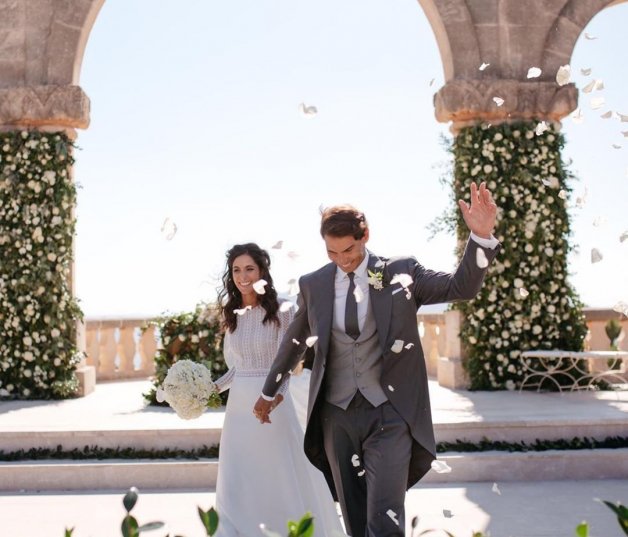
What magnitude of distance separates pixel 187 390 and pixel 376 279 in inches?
59.2

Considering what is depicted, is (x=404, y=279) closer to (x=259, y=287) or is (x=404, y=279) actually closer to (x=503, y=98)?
(x=259, y=287)

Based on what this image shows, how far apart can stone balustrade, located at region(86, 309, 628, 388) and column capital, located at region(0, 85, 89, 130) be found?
11.7 ft

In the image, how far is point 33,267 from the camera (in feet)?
33.1

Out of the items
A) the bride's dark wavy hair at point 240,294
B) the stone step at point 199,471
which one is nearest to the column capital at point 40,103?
the stone step at point 199,471

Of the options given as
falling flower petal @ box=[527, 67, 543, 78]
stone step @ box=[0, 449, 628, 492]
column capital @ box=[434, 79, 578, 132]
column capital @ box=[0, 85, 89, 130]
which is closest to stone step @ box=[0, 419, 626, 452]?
stone step @ box=[0, 449, 628, 492]

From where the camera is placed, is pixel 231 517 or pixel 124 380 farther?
pixel 124 380

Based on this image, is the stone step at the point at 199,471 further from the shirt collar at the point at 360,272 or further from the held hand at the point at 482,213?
the held hand at the point at 482,213

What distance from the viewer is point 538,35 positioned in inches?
412

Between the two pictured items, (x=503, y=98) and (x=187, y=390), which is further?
(x=503, y=98)

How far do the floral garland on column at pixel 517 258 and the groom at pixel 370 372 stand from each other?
21.8 ft

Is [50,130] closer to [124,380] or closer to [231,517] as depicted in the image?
[124,380]

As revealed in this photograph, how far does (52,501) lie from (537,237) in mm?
6566

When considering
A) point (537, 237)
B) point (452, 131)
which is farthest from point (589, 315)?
point (452, 131)

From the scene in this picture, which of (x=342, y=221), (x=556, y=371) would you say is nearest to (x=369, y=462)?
(x=342, y=221)
